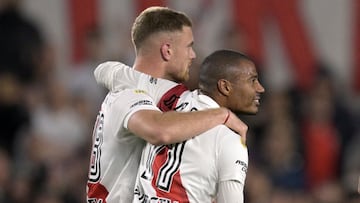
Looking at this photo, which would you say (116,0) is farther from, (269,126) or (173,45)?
(173,45)

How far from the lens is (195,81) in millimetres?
9484

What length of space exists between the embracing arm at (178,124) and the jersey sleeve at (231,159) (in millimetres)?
86

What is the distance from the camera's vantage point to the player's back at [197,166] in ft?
18.4

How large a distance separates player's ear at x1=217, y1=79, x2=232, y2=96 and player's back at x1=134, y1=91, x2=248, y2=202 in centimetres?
7

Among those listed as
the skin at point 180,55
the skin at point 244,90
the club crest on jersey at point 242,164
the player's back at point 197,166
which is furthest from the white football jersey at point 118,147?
the club crest on jersey at point 242,164

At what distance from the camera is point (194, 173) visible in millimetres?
5645

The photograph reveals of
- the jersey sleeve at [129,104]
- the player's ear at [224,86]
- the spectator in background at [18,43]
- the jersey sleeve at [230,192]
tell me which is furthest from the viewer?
the spectator in background at [18,43]

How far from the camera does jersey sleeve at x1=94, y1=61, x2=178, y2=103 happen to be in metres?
6.03

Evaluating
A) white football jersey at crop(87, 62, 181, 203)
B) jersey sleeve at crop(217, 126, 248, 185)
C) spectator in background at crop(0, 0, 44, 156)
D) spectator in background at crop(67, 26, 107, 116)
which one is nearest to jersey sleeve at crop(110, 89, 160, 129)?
white football jersey at crop(87, 62, 181, 203)

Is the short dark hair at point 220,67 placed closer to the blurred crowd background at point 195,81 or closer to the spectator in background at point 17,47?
the blurred crowd background at point 195,81

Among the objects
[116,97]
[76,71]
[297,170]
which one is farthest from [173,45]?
[76,71]

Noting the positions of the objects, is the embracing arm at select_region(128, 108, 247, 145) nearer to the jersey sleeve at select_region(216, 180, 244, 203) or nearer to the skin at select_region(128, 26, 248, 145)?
the skin at select_region(128, 26, 248, 145)

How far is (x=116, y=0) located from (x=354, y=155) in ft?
8.74

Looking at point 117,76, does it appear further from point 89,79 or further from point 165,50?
point 89,79
